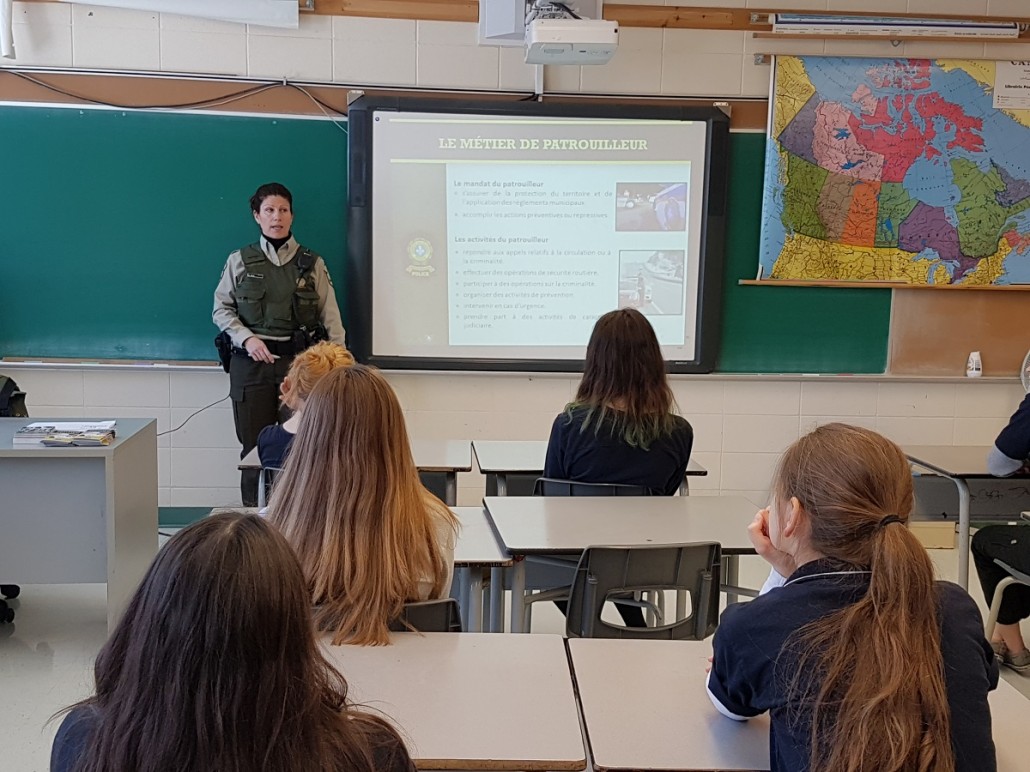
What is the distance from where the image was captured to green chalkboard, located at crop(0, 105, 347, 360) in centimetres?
457

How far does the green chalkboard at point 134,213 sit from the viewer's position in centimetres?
457

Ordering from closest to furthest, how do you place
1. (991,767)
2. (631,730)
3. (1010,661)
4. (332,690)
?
(332,690) → (991,767) → (631,730) → (1010,661)

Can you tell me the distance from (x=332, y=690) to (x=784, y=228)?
14.0 feet

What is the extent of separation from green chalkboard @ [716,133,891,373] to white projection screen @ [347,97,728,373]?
0.40 ft

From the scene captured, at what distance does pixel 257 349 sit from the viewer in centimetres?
445

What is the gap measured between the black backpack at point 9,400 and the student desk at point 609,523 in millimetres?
2212

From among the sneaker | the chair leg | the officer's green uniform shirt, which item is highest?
the officer's green uniform shirt

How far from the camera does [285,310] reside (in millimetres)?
4551

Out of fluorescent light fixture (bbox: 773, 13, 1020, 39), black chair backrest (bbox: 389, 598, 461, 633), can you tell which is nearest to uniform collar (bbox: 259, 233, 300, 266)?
fluorescent light fixture (bbox: 773, 13, 1020, 39)

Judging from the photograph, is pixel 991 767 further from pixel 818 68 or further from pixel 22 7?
pixel 22 7

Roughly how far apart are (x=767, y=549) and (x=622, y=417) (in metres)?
1.40

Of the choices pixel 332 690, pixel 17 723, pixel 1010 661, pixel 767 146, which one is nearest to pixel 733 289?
pixel 767 146

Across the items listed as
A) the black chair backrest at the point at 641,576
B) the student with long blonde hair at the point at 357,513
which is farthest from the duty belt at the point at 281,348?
the student with long blonde hair at the point at 357,513

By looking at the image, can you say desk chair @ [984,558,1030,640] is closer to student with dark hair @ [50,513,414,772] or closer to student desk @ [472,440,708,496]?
student desk @ [472,440,708,496]
